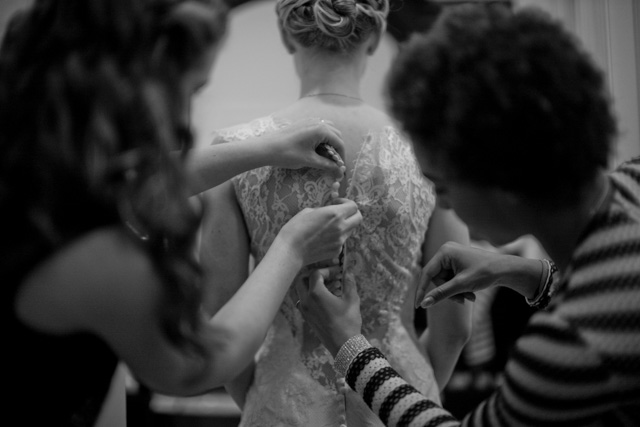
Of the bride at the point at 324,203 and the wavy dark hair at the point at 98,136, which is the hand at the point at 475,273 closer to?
the bride at the point at 324,203

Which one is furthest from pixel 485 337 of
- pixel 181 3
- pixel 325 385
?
pixel 181 3

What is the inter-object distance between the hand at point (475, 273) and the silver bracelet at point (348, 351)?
0.15 meters

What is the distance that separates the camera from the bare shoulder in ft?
2.25

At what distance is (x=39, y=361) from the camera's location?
29.3 inches

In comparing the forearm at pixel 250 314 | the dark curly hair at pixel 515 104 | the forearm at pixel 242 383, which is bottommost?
the forearm at pixel 242 383

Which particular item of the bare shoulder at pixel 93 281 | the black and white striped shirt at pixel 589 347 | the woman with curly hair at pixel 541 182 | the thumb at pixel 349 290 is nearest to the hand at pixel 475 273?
the thumb at pixel 349 290

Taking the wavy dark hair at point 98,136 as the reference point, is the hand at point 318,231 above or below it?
below

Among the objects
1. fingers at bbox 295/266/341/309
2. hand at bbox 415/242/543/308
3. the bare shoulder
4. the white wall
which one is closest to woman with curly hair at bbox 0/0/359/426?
the bare shoulder

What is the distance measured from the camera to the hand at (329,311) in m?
1.11

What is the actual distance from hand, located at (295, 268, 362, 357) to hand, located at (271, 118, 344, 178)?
21 cm

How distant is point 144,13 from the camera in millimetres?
731

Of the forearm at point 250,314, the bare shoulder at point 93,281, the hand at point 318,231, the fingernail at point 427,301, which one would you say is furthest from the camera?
the fingernail at point 427,301

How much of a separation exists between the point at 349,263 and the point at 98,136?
2.46 feet

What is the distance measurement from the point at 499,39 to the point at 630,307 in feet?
1.11
